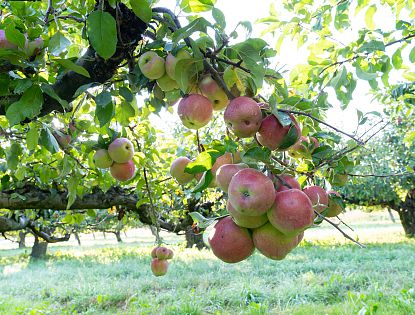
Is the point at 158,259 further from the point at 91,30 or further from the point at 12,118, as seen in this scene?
the point at 91,30

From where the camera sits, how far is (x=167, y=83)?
113 cm

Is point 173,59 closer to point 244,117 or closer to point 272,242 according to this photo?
point 244,117

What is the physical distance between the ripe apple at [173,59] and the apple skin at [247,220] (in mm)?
405

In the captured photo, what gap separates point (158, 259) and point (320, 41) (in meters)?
1.83

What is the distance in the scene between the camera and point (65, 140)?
7.20ft

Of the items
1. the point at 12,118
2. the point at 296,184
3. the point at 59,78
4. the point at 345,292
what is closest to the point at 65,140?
the point at 59,78

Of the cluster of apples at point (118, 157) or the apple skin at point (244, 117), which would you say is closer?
the apple skin at point (244, 117)

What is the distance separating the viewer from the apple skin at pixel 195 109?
955 mm

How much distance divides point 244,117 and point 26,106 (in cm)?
66

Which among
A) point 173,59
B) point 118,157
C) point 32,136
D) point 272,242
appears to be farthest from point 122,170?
point 272,242

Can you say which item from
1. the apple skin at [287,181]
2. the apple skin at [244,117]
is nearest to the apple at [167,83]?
the apple skin at [244,117]

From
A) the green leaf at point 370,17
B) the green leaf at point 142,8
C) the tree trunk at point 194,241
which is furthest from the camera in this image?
the tree trunk at point 194,241

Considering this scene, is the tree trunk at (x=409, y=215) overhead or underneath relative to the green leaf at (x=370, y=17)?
underneath

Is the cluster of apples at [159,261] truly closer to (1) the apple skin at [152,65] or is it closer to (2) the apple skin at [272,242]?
(1) the apple skin at [152,65]
